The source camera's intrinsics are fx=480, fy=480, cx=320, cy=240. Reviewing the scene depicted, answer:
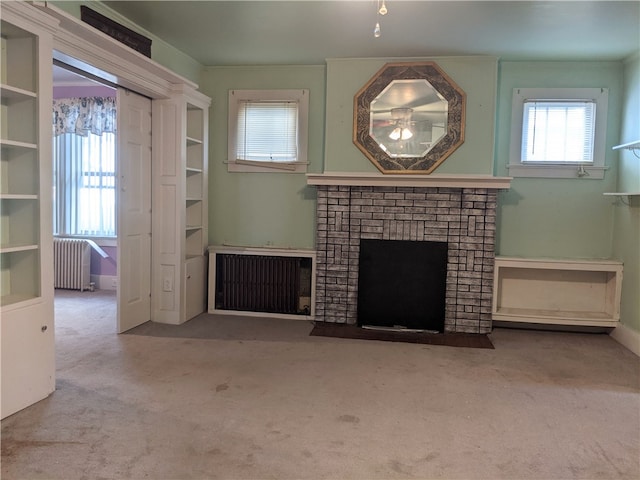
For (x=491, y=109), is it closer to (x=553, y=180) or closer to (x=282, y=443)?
(x=553, y=180)

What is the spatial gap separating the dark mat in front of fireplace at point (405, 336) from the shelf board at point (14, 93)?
2816mm

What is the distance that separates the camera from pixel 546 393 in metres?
3.09

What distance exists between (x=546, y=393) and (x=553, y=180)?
237 centimetres

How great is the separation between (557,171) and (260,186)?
Result: 2967mm

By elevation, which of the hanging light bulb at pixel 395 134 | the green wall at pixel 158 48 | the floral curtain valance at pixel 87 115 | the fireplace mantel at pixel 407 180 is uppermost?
the green wall at pixel 158 48

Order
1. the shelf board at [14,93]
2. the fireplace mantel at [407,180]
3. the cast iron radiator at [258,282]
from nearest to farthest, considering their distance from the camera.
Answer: the shelf board at [14,93] < the fireplace mantel at [407,180] < the cast iron radiator at [258,282]

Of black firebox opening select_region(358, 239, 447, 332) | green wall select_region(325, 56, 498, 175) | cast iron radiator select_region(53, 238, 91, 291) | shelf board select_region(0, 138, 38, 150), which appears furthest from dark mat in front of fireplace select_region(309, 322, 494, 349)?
cast iron radiator select_region(53, 238, 91, 291)

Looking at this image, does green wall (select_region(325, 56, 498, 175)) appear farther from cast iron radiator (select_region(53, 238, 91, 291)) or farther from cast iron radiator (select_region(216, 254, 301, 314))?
cast iron radiator (select_region(53, 238, 91, 291))

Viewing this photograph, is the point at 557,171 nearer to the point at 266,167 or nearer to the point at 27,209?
the point at 266,167

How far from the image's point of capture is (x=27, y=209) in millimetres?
2775

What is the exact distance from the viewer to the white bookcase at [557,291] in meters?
4.40

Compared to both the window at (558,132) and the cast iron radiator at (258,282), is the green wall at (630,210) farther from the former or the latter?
the cast iron radiator at (258,282)

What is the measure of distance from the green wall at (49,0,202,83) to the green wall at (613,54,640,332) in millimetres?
4156

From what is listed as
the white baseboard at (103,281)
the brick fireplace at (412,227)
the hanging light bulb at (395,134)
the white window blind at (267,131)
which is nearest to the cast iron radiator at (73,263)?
the white baseboard at (103,281)
